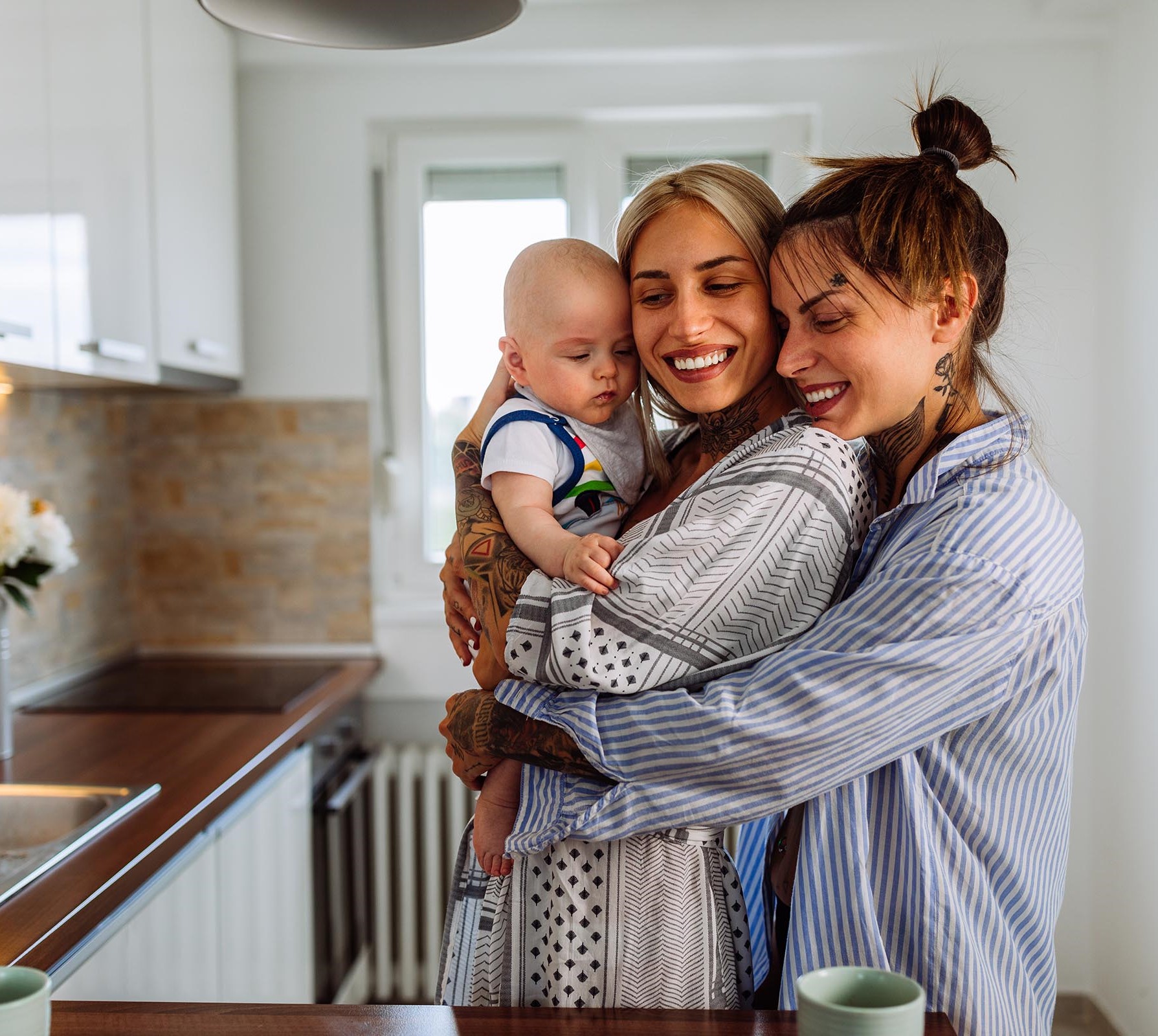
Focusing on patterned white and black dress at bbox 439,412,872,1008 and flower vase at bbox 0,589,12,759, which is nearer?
patterned white and black dress at bbox 439,412,872,1008

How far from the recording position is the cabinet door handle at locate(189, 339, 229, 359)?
2.53 meters

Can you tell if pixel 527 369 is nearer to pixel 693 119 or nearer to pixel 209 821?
pixel 209 821

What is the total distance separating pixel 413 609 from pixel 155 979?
138cm

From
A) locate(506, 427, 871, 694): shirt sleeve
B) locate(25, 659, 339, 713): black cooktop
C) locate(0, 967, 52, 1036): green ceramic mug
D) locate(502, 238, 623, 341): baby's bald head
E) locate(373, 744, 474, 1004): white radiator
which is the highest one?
locate(502, 238, 623, 341): baby's bald head

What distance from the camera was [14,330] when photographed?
1.75 metres

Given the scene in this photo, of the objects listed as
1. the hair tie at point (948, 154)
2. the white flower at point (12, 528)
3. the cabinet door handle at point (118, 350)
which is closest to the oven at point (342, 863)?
the white flower at point (12, 528)

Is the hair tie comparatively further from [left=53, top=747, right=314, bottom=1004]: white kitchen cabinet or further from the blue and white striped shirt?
[left=53, top=747, right=314, bottom=1004]: white kitchen cabinet

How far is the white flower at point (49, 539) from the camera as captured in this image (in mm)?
2018

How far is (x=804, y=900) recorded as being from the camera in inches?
41.2

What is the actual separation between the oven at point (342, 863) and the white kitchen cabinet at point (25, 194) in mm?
1114

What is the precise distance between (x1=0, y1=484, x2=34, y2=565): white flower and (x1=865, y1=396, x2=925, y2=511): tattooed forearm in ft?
5.01

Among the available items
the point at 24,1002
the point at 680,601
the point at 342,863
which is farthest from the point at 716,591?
the point at 342,863

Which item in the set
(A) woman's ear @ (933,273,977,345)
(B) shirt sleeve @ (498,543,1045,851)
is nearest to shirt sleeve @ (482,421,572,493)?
(B) shirt sleeve @ (498,543,1045,851)

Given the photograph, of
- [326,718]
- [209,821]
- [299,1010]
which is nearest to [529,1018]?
[299,1010]
